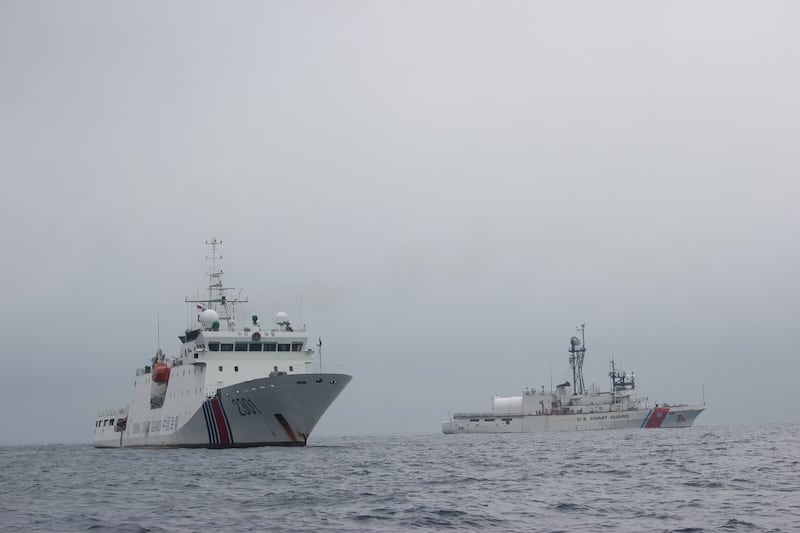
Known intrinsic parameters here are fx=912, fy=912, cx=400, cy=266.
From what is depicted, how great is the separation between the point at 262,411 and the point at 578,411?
63.5 meters

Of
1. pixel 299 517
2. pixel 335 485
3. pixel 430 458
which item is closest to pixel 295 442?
pixel 430 458

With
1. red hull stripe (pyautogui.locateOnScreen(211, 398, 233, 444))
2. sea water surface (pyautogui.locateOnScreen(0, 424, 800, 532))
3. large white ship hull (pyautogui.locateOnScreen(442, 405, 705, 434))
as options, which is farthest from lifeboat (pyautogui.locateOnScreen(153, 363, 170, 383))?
large white ship hull (pyautogui.locateOnScreen(442, 405, 705, 434))

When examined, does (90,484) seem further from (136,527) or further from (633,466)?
(633,466)

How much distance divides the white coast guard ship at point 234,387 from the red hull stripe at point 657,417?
188 ft

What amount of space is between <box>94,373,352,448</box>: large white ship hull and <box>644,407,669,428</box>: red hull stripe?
2312 inches

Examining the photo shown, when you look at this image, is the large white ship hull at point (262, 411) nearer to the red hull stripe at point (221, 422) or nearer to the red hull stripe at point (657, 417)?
the red hull stripe at point (221, 422)

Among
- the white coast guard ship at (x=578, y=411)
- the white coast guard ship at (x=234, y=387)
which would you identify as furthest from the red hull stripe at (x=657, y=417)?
the white coast guard ship at (x=234, y=387)

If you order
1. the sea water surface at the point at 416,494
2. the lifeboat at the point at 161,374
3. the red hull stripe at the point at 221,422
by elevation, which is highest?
the lifeboat at the point at 161,374

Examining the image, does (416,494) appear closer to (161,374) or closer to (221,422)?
(221,422)

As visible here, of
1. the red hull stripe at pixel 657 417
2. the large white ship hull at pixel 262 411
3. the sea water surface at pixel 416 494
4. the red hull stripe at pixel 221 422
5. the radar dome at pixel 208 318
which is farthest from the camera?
the red hull stripe at pixel 657 417

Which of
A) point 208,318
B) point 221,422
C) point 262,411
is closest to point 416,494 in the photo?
point 262,411

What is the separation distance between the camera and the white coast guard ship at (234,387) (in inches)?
2100

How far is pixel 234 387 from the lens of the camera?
53.2 metres

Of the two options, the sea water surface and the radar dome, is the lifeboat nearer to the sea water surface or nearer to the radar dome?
the radar dome
